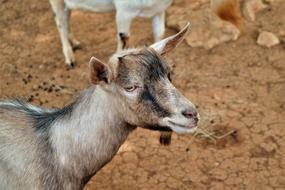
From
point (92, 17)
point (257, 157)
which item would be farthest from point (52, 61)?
point (257, 157)

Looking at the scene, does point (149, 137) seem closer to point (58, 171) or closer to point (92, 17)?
point (58, 171)

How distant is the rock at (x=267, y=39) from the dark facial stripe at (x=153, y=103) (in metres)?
3.42

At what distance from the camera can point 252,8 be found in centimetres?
662

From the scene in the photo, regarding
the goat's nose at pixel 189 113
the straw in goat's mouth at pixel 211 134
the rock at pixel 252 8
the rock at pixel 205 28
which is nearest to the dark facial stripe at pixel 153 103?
the goat's nose at pixel 189 113

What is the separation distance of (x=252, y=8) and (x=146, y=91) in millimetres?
3966

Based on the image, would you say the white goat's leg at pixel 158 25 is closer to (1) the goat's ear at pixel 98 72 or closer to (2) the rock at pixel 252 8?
(2) the rock at pixel 252 8

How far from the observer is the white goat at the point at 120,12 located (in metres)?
5.35

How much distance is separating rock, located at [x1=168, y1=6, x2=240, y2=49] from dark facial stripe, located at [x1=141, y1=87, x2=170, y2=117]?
3321 millimetres

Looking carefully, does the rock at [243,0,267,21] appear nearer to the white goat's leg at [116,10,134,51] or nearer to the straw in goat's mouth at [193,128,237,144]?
the white goat's leg at [116,10,134,51]

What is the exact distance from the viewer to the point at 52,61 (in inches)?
246

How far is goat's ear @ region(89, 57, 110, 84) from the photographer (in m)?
2.98

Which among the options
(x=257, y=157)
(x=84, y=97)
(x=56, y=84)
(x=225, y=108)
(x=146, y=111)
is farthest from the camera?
(x=56, y=84)

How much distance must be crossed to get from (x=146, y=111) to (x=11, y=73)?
10.9 ft

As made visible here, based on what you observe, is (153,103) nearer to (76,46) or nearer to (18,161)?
(18,161)
